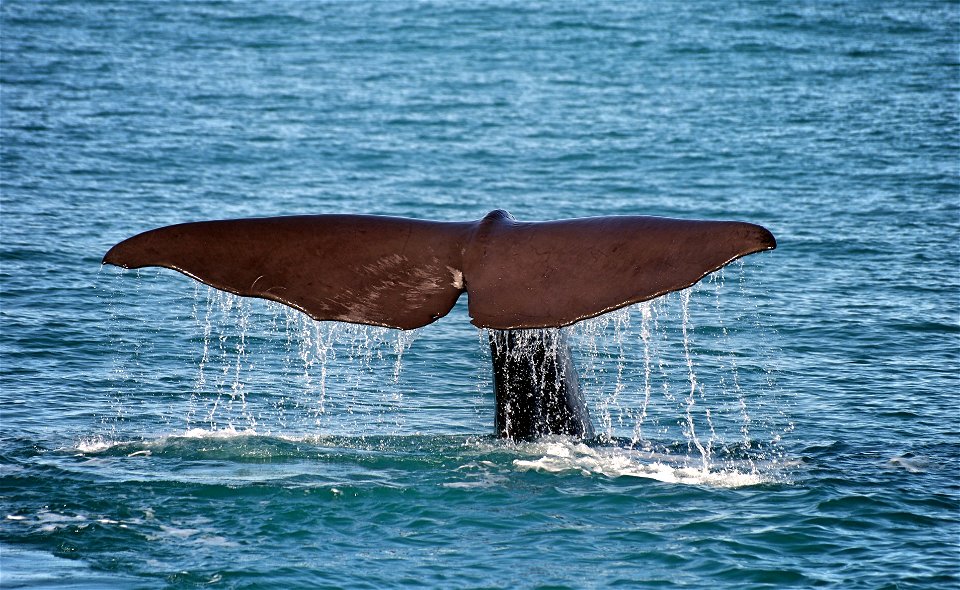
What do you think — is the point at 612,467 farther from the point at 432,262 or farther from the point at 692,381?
the point at 692,381

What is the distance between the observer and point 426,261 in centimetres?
734

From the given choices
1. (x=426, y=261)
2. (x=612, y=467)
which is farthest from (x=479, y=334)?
(x=426, y=261)

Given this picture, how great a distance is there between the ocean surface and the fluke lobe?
2.57 ft

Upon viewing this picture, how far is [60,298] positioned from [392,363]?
4.21 meters

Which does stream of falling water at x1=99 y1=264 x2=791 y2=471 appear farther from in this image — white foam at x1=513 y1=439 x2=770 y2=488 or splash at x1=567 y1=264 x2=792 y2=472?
white foam at x1=513 y1=439 x2=770 y2=488

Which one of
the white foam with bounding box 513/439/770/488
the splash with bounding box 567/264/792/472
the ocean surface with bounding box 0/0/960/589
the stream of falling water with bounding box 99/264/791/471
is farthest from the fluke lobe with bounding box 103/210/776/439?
the white foam with bounding box 513/439/770/488

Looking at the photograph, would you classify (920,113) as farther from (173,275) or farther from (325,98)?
(173,275)

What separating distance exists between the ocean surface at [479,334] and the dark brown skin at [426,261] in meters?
0.78

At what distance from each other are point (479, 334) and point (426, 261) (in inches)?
151

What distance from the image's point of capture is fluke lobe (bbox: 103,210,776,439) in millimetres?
6637

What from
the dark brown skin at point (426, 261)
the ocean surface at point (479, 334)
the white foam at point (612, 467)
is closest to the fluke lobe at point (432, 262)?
the dark brown skin at point (426, 261)

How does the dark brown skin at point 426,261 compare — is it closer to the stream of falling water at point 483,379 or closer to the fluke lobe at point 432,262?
the fluke lobe at point 432,262

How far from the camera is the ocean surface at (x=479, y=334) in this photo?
770cm

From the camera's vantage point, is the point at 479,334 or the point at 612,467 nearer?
the point at 612,467
